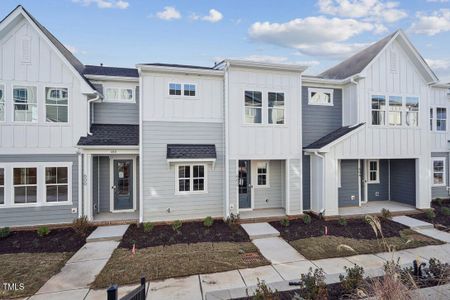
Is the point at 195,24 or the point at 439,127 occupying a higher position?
the point at 195,24

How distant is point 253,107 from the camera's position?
9.98 metres

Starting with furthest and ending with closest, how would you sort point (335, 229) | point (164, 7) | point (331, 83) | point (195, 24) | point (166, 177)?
point (195, 24) < point (164, 7) < point (331, 83) < point (166, 177) < point (335, 229)

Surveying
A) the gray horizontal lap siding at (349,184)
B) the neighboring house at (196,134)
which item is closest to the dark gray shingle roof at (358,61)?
the neighboring house at (196,134)

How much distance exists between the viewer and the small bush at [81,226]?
824 cm

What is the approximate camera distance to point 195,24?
574 inches

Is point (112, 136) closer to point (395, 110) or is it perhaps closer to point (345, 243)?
point (345, 243)

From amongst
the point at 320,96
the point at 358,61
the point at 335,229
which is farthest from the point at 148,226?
the point at 358,61

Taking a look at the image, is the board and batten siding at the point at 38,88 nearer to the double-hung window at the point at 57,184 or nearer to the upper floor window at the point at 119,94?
the double-hung window at the point at 57,184

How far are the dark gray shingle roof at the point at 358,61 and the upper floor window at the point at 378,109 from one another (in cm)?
161

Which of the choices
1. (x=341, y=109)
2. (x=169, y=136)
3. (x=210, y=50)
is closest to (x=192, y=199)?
(x=169, y=136)

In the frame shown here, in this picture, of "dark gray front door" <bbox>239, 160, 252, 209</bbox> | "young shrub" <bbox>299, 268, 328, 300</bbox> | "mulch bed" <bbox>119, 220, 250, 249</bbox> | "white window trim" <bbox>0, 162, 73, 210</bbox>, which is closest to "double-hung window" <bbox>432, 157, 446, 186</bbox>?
"dark gray front door" <bbox>239, 160, 252, 209</bbox>

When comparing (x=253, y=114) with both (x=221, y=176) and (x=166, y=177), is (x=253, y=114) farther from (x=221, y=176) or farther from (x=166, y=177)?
(x=166, y=177)

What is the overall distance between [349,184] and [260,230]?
6.18 meters

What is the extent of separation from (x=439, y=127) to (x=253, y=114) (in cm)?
1173
